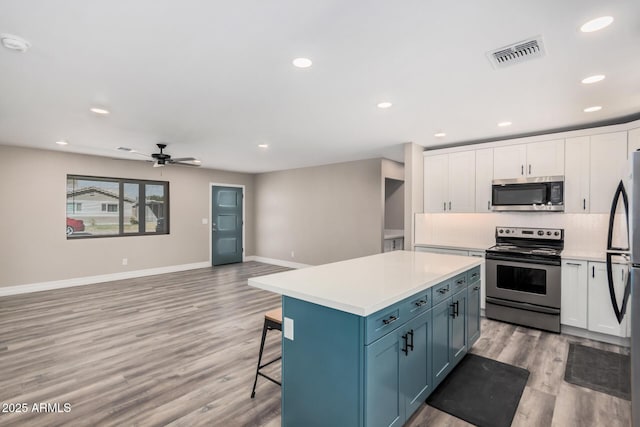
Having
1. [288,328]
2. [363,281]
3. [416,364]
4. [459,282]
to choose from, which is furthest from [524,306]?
[288,328]

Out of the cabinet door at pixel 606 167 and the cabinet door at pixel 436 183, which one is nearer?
the cabinet door at pixel 606 167

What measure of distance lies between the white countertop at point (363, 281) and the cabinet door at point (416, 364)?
26 cm

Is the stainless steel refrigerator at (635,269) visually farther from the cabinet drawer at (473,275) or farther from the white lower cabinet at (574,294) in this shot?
the white lower cabinet at (574,294)

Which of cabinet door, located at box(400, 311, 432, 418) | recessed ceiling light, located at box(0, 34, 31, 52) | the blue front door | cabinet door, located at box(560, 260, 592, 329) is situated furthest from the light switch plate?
the blue front door

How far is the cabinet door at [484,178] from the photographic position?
4379 millimetres

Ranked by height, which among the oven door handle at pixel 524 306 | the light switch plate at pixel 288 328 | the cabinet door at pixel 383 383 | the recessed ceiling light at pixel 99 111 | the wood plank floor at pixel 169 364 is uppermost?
the recessed ceiling light at pixel 99 111

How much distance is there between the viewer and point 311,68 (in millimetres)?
2369

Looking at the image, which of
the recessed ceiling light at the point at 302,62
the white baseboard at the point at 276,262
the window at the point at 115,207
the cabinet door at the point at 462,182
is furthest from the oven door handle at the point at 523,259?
the window at the point at 115,207

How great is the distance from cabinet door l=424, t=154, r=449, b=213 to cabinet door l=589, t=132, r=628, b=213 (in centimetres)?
168

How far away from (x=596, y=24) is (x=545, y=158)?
2549 mm

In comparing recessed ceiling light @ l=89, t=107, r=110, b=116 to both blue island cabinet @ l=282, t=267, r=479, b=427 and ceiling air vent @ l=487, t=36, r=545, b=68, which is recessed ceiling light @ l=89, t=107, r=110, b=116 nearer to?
blue island cabinet @ l=282, t=267, r=479, b=427

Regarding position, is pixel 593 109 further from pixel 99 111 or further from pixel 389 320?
pixel 99 111

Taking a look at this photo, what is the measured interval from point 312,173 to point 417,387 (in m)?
5.80

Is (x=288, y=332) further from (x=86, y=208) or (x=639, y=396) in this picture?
(x=86, y=208)
